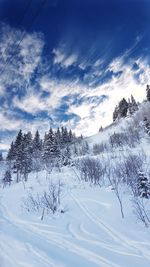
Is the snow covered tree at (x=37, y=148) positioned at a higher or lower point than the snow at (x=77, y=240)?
higher

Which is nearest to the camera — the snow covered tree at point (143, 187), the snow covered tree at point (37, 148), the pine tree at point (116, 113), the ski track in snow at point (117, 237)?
the ski track in snow at point (117, 237)

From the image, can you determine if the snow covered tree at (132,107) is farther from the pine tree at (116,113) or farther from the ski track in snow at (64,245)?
the ski track in snow at (64,245)

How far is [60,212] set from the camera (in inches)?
286

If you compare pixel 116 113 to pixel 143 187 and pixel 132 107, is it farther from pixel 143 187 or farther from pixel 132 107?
pixel 143 187

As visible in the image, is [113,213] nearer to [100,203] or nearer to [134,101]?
[100,203]

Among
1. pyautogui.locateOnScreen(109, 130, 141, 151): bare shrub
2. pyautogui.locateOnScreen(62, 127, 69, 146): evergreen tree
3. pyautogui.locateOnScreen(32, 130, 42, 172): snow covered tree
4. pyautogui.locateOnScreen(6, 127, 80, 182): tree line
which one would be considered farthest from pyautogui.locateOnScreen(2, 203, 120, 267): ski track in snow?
pyautogui.locateOnScreen(62, 127, 69, 146): evergreen tree

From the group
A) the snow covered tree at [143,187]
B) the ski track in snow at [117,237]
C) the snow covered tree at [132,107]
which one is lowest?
the ski track in snow at [117,237]

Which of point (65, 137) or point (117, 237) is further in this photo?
point (65, 137)

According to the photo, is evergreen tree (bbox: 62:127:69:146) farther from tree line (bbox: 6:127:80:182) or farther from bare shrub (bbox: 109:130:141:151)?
bare shrub (bbox: 109:130:141:151)

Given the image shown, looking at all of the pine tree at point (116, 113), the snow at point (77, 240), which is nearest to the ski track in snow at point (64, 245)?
the snow at point (77, 240)

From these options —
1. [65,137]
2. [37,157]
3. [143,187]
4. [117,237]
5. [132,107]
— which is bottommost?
[117,237]

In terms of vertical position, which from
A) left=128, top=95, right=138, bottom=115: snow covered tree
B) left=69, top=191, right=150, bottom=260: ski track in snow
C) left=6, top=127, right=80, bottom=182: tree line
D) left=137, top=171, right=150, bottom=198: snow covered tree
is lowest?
left=69, top=191, right=150, bottom=260: ski track in snow

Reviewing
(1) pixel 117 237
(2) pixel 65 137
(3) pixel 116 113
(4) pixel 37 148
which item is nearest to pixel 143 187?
(1) pixel 117 237

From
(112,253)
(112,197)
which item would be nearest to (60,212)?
(112,197)
